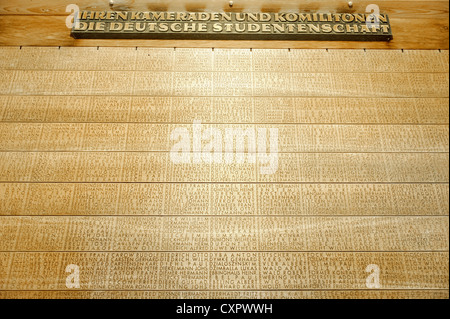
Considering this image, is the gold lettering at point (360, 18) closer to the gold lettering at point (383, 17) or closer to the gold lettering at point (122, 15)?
the gold lettering at point (383, 17)

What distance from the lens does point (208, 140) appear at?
3494 millimetres

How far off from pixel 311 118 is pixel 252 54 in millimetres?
1011

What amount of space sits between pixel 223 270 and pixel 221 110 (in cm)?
163

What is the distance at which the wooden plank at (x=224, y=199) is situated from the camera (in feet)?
10.7

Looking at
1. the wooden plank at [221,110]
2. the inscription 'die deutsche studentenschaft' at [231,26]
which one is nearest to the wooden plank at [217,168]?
the wooden plank at [221,110]

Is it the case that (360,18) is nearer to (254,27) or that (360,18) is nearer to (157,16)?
(254,27)

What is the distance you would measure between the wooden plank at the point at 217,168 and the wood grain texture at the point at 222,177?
1 cm

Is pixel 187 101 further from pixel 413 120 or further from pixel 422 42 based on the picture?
pixel 422 42

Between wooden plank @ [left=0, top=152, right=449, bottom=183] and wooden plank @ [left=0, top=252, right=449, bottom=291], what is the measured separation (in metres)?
0.73

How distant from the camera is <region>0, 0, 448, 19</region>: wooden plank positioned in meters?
4.06

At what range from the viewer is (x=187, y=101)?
3.64 m
